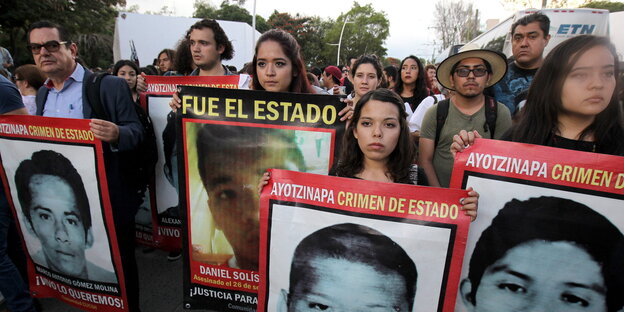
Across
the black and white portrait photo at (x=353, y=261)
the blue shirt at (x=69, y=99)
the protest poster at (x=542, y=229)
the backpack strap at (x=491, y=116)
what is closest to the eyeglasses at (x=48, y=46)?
the blue shirt at (x=69, y=99)

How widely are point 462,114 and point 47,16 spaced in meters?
23.1

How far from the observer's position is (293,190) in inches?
63.0

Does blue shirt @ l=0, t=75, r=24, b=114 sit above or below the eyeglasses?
below

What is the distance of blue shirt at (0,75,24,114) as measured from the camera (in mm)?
2236

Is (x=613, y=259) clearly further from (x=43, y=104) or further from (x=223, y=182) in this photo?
(x=43, y=104)

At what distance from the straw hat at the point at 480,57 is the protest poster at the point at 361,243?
130 centimetres

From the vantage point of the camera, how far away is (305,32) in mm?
52062

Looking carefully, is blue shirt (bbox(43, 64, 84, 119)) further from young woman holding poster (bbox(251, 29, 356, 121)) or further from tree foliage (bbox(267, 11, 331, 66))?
tree foliage (bbox(267, 11, 331, 66))

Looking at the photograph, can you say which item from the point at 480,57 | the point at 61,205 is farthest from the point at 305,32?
the point at 61,205

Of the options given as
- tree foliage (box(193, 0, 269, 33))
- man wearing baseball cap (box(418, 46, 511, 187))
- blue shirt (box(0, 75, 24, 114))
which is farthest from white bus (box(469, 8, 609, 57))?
tree foliage (box(193, 0, 269, 33))

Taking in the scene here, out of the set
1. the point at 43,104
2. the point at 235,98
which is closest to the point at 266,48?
the point at 235,98

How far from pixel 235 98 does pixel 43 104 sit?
4.89 ft

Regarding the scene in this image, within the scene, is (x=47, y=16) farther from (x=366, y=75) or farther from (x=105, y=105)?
(x=366, y=75)

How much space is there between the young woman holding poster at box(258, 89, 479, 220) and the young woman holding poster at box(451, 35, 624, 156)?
268 millimetres
